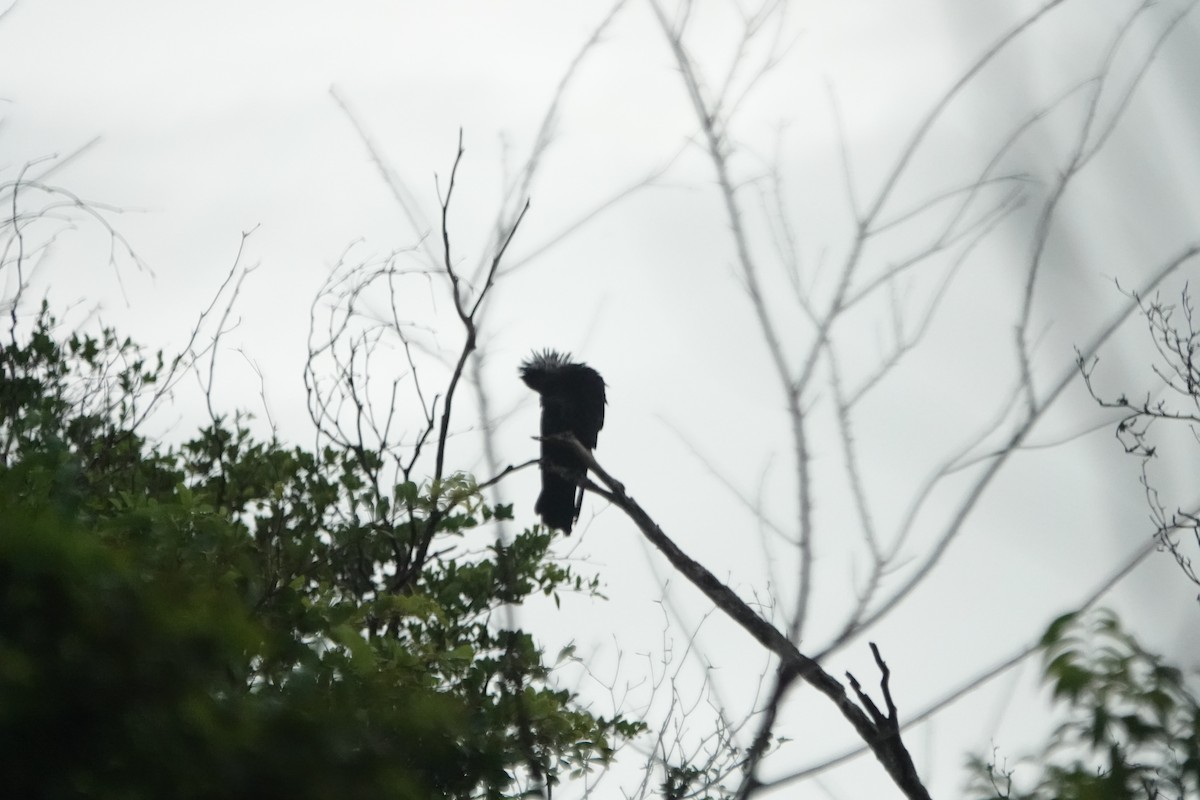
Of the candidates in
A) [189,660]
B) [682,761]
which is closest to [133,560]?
[189,660]

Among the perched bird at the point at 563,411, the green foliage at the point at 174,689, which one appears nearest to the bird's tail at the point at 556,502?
the perched bird at the point at 563,411

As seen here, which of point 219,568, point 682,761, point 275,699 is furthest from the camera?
point 682,761

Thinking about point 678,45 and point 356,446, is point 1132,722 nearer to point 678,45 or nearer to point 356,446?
point 678,45

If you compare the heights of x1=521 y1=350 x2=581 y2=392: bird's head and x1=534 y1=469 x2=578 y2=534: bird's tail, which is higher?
x1=521 y1=350 x2=581 y2=392: bird's head

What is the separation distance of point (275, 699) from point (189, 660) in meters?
0.16

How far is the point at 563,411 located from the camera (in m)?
8.16

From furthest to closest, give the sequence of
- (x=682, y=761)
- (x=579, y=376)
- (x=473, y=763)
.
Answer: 1. (x=579, y=376)
2. (x=682, y=761)
3. (x=473, y=763)

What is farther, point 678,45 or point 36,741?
point 678,45

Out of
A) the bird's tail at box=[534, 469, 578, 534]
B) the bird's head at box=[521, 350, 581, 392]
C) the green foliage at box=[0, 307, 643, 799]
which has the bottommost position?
the green foliage at box=[0, 307, 643, 799]

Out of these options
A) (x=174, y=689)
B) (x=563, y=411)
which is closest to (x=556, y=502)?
(x=563, y=411)

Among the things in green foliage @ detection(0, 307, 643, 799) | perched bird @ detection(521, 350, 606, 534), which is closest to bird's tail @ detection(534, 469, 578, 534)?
perched bird @ detection(521, 350, 606, 534)

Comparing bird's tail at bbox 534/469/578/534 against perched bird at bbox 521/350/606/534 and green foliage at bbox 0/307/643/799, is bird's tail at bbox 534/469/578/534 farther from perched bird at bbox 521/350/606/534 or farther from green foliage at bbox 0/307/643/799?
green foliage at bbox 0/307/643/799

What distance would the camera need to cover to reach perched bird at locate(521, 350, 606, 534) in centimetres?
781

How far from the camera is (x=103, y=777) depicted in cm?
137
